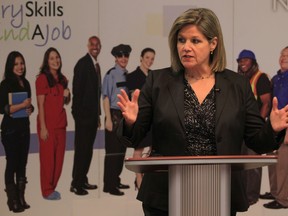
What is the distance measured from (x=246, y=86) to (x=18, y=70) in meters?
2.30

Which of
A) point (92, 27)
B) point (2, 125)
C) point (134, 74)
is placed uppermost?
point (92, 27)

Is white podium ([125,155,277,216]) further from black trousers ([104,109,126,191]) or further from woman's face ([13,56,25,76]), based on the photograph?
woman's face ([13,56,25,76])

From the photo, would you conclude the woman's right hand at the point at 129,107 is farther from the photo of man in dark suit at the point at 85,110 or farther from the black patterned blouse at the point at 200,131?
the photo of man in dark suit at the point at 85,110

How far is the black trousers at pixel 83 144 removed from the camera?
415 cm

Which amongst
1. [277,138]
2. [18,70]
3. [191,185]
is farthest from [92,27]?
[191,185]

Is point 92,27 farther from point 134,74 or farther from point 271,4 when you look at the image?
point 271,4

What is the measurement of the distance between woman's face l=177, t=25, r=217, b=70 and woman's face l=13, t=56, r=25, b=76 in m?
2.22

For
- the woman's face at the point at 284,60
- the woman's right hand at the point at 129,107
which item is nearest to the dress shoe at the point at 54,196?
the woman's face at the point at 284,60

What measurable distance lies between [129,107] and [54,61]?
2201 millimetres

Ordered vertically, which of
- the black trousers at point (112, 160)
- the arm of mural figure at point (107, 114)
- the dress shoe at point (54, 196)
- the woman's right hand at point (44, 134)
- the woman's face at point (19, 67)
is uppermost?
the woman's face at point (19, 67)

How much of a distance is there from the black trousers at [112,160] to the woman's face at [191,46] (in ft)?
6.94

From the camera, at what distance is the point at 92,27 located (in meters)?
4.13

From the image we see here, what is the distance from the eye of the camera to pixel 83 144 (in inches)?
164

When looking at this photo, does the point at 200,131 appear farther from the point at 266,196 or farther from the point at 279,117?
the point at 266,196
